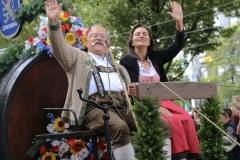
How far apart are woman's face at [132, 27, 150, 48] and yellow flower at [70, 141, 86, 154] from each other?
4.02 ft

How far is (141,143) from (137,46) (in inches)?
72.8

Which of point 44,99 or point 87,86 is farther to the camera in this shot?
point 44,99

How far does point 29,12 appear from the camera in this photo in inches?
197

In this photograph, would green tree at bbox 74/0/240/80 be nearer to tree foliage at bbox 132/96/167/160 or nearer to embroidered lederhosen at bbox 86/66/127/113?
embroidered lederhosen at bbox 86/66/127/113

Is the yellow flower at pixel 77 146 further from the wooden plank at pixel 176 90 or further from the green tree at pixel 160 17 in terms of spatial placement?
the green tree at pixel 160 17

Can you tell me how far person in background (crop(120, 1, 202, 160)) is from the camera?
13.2 feet

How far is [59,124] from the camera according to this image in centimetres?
457

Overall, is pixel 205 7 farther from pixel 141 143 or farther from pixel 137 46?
pixel 141 143

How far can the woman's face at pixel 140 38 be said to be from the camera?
186 inches

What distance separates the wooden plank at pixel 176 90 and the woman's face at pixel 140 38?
1237 millimetres

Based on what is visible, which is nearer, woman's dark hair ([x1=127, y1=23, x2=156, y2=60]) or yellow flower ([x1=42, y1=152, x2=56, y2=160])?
yellow flower ([x1=42, y1=152, x2=56, y2=160])

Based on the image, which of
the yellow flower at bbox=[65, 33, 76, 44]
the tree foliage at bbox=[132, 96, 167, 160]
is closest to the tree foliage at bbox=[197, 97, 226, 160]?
the tree foliage at bbox=[132, 96, 167, 160]

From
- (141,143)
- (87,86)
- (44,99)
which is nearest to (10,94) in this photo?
(44,99)

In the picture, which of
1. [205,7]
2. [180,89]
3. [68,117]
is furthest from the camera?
[205,7]
